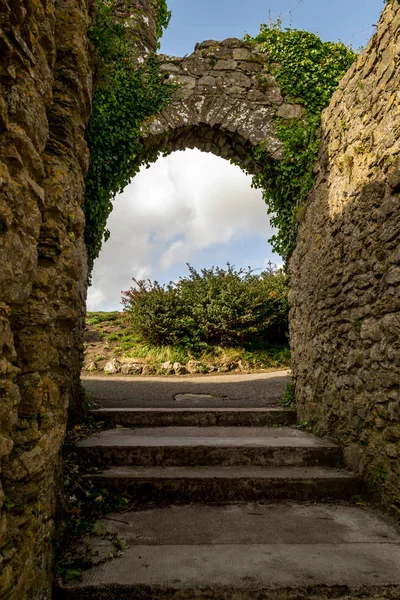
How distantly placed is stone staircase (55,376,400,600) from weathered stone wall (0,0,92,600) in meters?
0.62

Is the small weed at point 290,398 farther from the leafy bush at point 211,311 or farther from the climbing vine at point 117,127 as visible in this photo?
the leafy bush at point 211,311

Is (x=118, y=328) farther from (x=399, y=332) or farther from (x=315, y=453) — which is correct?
(x=399, y=332)

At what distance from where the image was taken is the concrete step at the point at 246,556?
1.76 meters

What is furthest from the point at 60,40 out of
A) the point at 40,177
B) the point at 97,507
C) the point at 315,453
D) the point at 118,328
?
the point at 118,328

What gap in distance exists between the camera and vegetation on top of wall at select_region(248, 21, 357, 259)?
4.63 meters

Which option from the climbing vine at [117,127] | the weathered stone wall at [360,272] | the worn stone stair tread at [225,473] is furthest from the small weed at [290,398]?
the climbing vine at [117,127]

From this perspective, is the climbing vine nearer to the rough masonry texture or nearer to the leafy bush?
the rough masonry texture

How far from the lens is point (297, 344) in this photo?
4.61 meters

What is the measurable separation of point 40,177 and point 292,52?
4997 millimetres

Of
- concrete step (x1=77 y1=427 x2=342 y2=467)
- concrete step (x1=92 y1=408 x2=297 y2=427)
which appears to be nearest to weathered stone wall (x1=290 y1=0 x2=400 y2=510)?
concrete step (x1=77 y1=427 x2=342 y2=467)

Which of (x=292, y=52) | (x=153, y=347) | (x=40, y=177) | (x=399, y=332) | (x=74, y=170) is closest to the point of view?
(x=40, y=177)

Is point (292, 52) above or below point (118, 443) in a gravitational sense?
above

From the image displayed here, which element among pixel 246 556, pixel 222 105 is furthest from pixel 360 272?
pixel 222 105

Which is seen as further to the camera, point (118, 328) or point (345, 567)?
point (118, 328)
